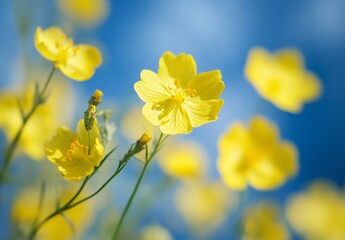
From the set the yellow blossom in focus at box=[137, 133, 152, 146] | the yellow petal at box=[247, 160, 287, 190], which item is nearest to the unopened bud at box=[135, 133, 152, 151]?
the yellow blossom in focus at box=[137, 133, 152, 146]

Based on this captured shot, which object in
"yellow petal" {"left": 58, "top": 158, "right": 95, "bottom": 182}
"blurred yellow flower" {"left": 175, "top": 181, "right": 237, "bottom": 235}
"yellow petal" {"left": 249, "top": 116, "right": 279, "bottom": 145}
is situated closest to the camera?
"yellow petal" {"left": 58, "top": 158, "right": 95, "bottom": 182}

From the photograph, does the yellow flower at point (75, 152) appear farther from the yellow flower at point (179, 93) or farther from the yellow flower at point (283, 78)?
the yellow flower at point (283, 78)

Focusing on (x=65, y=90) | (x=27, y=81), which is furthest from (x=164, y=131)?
(x=65, y=90)

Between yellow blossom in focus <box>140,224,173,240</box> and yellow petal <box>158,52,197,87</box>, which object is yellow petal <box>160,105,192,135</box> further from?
yellow blossom in focus <box>140,224,173,240</box>

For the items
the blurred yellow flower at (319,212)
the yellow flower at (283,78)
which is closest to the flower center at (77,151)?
the yellow flower at (283,78)

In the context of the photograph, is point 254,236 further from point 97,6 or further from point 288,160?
point 97,6

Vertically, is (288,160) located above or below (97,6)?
below

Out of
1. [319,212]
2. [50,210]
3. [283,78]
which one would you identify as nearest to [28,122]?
[50,210]
